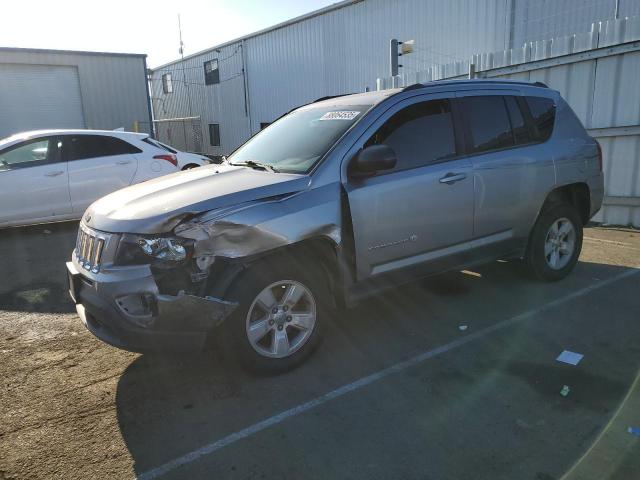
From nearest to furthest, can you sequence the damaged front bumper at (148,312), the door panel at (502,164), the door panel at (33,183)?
1. the damaged front bumper at (148,312)
2. the door panel at (502,164)
3. the door panel at (33,183)

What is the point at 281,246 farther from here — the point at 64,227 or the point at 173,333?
the point at 64,227

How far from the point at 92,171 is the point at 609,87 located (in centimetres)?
816

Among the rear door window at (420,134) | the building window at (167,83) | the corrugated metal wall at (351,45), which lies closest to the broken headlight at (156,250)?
the rear door window at (420,134)

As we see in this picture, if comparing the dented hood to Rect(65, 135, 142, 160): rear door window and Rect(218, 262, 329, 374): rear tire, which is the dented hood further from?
Rect(65, 135, 142, 160): rear door window

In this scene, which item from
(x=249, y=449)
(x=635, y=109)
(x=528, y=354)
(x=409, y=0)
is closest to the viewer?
(x=249, y=449)

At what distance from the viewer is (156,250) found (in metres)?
2.97

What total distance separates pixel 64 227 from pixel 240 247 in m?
7.11

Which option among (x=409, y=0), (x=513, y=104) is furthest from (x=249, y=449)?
(x=409, y=0)

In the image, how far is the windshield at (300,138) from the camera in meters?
3.69

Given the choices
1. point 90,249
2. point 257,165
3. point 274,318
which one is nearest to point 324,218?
point 274,318

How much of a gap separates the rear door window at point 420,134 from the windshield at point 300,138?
10.8 inches

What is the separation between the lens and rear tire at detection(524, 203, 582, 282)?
488 cm

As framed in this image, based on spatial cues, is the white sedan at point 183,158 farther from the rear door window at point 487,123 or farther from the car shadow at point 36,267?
the rear door window at point 487,123

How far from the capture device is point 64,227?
8.88m
